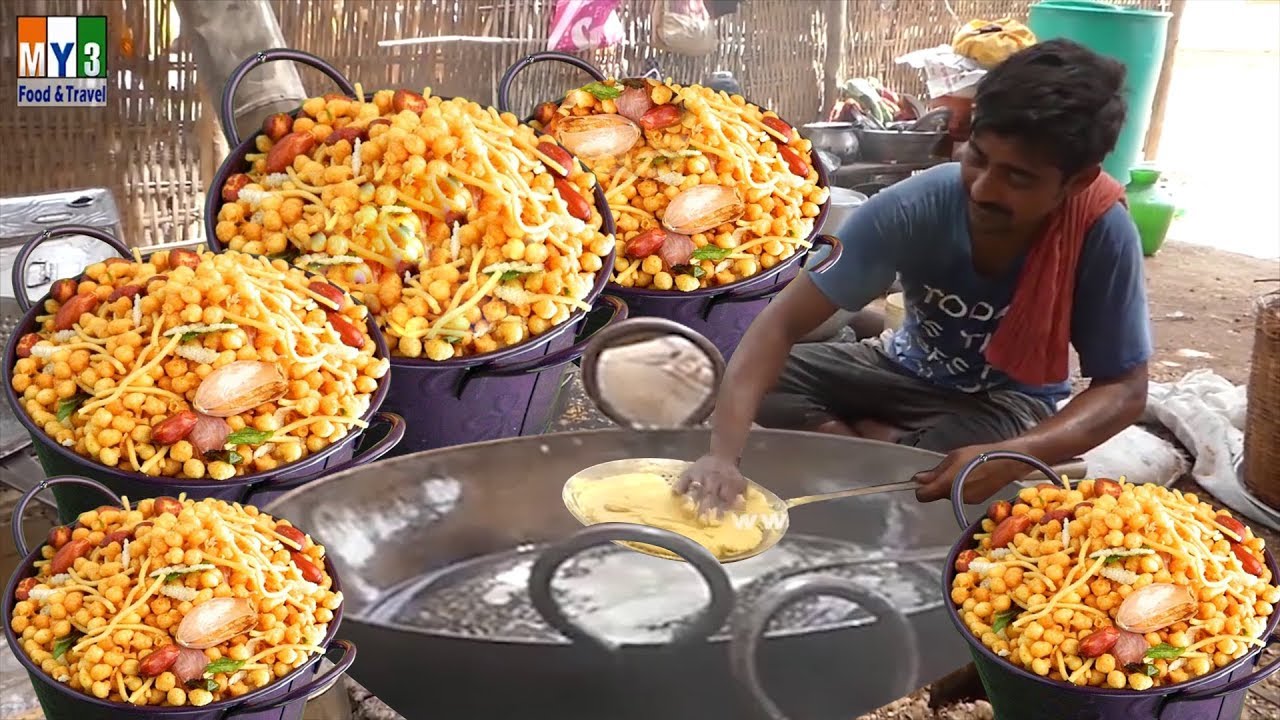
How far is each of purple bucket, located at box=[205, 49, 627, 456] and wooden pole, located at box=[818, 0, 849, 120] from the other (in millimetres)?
3995

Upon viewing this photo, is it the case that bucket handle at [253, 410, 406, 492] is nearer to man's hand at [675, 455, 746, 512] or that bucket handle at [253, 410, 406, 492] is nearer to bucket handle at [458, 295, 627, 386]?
bucket handle at [458, 295, 627, 386]

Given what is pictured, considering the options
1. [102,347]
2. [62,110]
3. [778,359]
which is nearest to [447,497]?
[102,347]

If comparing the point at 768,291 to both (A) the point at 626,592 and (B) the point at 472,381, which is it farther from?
(A) the point at 626,592

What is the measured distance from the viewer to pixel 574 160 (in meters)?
1.55

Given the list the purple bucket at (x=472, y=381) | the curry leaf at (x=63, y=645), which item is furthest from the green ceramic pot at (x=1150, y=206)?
the curry leaf at (x=63, y=645)

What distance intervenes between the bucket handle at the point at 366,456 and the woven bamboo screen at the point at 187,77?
204cm

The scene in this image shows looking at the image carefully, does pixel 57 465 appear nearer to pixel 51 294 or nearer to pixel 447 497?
pixel 51 294

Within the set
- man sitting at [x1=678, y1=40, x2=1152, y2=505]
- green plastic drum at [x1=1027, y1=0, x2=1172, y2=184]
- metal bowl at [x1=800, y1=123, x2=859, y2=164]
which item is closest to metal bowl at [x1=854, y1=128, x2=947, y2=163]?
metal bowl at [x1=800, y1=123, x2=859, y2=164]

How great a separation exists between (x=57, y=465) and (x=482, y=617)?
0.48 m

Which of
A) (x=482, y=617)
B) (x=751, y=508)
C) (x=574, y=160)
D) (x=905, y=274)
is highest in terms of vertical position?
(x=574, y=160)

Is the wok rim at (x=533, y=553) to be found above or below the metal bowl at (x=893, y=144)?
below

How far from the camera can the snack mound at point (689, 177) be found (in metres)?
1.58

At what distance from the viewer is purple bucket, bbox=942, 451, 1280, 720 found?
0.98 meters

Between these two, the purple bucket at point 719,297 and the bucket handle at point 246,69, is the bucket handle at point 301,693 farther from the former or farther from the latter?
the bucket handle at point 246,69
